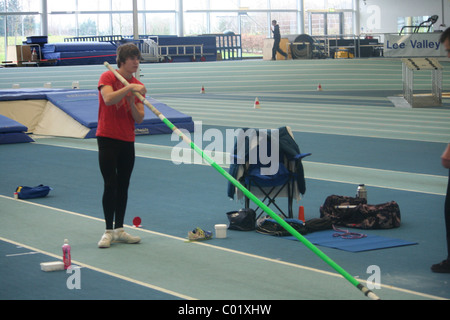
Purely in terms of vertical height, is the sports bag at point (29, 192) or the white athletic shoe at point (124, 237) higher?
the sports bag at point (29, 192)

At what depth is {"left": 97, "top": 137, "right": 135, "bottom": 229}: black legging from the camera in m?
6.56

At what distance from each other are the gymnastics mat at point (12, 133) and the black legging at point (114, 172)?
28.8ft

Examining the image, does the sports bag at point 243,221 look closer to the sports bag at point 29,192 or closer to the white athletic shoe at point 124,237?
the white athletic shoe at point 124,237

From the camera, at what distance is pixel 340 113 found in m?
19.9

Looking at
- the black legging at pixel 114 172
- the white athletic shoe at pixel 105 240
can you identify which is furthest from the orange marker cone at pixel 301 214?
the white athletic shoe at pixel 105 240

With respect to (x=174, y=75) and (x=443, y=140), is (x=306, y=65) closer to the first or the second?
(x=174, y=75)

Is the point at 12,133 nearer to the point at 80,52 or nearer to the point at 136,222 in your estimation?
the point at 136,222

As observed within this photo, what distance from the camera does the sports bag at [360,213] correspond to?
724 cm

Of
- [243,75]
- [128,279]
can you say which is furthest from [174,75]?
[128,279]

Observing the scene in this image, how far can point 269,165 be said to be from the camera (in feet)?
24.7

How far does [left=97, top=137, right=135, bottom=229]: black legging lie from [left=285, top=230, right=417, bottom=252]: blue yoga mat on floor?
1.59m

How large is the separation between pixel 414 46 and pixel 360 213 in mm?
23777

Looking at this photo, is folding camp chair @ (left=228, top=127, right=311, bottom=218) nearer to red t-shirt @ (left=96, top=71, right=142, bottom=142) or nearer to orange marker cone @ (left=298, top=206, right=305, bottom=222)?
orange marker cone @ (left=298, top=206, right=305, bottom=222)

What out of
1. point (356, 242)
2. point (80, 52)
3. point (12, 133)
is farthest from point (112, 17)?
point (356, 242)
